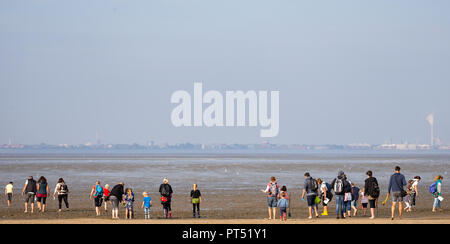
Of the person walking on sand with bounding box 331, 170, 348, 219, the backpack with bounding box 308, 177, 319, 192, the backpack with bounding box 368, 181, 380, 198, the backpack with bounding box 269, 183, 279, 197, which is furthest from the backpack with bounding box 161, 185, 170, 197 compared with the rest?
the backpack with bounding box 368, 181, 380, 198

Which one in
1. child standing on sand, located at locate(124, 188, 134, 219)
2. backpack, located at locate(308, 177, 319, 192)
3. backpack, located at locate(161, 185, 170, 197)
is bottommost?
child standing on sand, located at locate(124, 188, 134, 219)

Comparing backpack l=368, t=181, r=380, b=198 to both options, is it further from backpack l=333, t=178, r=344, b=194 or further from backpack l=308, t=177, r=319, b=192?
backpack l=308, t=177, r=319, b=192

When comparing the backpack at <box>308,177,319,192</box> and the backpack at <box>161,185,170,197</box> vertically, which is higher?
the backpack at <box>308,177,319,192</box>

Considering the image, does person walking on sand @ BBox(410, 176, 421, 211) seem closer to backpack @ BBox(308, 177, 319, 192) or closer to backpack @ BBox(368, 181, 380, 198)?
backpack @ BBox(368, 181, 380, 198)

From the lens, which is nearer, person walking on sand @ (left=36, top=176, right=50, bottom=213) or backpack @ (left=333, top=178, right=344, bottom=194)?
backpack @ (left=333, top=178, right=344, bottom=194)

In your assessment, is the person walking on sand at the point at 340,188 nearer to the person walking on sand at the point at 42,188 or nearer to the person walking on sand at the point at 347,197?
the person walking on sand at the point at 347,197

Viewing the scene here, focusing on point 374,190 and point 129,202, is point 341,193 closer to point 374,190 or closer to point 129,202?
point 374,190

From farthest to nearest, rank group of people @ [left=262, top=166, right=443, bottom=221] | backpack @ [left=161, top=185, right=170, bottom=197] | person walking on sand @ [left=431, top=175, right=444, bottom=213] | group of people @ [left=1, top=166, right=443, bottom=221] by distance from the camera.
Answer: person walking on sand @ [left=431, top=175, right=444, bottom=213], backpack @ [left=161, top=185, right=170, bottom=197], group of people @ [left=1, top=166, right=443, bottom=221], group of people @ [left=262, top=166, right=443, bottom=221]

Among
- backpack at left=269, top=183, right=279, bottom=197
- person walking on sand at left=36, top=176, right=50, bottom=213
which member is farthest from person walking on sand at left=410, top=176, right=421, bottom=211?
person walking on sand at left=36, top=176, right=50, bottom=213

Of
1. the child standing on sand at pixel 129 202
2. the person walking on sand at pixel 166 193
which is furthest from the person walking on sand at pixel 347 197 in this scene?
the child standing on sand at pixel 129 202

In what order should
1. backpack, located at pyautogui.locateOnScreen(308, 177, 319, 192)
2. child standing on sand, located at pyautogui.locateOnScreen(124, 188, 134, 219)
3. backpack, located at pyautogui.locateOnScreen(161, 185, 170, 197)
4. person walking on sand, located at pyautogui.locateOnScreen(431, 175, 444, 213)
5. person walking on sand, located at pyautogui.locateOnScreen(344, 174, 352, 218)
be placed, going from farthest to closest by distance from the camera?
person walking on sand, located at pyautogui.locateOnScreen(431, 175, 444, 213) → backpack, located at pyautogui.locateOnScreen(161, 185, 170, 197) → child standing on sand, located at pyautogui.locateOnScreen(124, 188, 134, 219) → person walking on sand, located at pyautogui.locateOnScreen(344, 174, 352, 218) → backpack, located at pyautogui.locateOnScreen(308, 177, 319, 192)

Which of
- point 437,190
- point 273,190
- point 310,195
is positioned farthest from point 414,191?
point 273,190

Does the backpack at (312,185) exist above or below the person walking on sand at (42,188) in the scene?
above

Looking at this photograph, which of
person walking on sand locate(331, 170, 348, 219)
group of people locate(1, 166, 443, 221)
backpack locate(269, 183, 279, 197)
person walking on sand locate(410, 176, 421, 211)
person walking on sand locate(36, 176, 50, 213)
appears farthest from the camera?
person walking on sand locate(36, 176, 50, 213)
